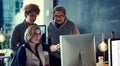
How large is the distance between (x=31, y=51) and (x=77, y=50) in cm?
60

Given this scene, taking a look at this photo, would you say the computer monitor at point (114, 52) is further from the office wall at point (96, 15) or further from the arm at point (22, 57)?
the office wall at point (96, 15)

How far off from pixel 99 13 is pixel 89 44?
7.86 feet

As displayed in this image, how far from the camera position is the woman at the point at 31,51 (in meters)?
2.63

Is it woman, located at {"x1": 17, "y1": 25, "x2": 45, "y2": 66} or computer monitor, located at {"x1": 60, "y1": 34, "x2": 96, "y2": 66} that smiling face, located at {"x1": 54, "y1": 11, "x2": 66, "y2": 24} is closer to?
woman, located at {"x1": 17, "y1": 25, "x2": 45, "y2": 66}

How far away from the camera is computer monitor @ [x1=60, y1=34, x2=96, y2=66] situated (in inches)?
90.6

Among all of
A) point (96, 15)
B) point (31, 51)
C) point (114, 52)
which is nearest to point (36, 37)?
point (31, 51)

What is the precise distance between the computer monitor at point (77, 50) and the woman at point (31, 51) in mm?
497

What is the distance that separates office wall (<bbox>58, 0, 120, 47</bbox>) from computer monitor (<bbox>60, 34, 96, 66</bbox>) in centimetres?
212

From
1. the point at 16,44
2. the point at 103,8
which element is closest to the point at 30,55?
the point at 16,44

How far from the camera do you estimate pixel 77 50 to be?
2354 mm

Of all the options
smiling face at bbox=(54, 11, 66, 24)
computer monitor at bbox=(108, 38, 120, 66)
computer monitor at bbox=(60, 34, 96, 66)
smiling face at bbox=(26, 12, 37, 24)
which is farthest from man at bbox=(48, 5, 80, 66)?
computer monitor at bbox=(108, 38, 120, 66)

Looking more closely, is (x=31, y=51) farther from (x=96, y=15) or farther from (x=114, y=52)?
(x=96, y=15)

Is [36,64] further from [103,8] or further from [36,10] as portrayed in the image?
[103,8]

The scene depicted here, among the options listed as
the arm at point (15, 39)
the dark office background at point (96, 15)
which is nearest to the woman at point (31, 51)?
the arm at point (15, 39)
